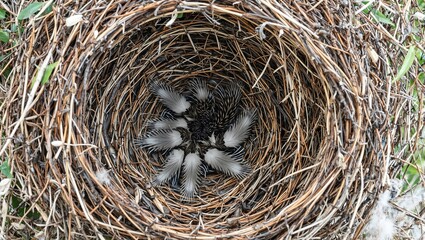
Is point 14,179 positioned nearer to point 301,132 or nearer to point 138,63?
point 138,63

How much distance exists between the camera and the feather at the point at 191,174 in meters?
1.72

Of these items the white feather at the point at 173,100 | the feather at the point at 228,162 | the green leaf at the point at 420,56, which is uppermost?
the green leaf at the point at 420,56

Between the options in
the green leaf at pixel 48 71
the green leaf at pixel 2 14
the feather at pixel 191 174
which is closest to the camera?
the green leaf at pixel 48 71

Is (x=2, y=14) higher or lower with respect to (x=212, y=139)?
higher

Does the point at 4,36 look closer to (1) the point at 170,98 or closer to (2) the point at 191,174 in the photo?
(1) the point at 170,98

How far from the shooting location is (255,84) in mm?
1605

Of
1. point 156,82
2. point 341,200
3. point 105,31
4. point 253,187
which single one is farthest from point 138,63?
point 341,200

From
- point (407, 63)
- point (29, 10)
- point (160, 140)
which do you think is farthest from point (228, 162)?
point (29, 10)

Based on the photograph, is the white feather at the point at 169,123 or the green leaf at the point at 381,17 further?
the white feather at the point at 169,123

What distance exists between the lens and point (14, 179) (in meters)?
1.46

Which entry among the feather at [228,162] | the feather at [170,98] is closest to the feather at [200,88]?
the feather at [170,98]

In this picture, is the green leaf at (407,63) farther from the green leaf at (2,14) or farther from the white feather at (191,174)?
the green leaf at (2,14)

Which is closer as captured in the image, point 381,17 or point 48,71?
point 48,71

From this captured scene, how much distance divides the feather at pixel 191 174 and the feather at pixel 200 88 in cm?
18
